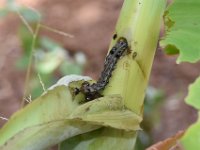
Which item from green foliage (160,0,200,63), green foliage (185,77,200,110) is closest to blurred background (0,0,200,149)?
green foliage (160,0,200,63)

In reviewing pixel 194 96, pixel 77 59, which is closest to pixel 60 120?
pixel 194 96

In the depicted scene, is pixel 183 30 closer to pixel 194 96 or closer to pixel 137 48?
pixel 137 48

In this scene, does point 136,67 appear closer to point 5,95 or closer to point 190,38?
point 190,38

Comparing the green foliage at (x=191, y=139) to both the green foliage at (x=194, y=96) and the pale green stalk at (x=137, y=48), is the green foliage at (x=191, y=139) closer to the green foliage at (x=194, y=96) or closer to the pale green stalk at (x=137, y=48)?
the green foliage at (x=194, y=96)

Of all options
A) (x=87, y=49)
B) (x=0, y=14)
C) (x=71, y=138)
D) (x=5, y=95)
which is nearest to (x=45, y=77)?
(x=0, y=14)

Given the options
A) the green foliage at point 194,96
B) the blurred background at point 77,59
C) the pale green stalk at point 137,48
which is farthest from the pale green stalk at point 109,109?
the blurred background at point 77,59

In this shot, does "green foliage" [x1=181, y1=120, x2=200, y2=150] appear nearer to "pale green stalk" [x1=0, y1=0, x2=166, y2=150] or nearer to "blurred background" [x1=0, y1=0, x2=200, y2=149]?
"pale green stalk" [x1=0, y1=0, x2=166, y2=150]
